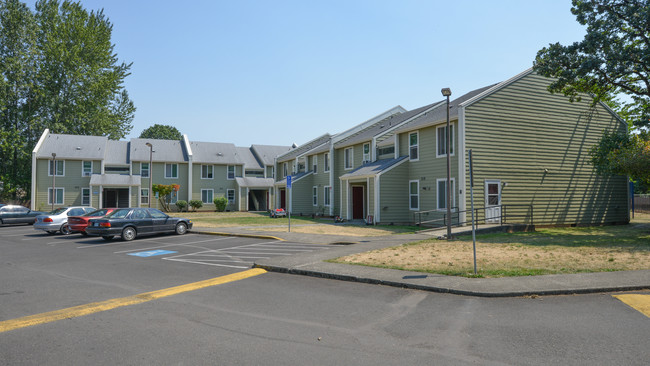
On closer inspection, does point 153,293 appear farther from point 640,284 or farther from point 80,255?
point 640,284

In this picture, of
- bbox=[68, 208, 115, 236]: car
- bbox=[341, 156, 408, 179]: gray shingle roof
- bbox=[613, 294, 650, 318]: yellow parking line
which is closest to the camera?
bbox=[613, 294, 650, 318]: yellow parking line

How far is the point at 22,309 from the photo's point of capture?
6828 millimetres

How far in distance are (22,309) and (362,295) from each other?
19.7 ft

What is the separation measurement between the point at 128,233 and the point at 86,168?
29886 millimetres

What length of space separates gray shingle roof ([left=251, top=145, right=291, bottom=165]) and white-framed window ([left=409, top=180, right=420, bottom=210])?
29716mm

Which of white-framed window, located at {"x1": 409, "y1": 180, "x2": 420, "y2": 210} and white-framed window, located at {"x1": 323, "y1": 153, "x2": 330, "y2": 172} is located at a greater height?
white-framed window, located at {"x1": 323, "y1": 153, "x2": 330, "y2": 172}

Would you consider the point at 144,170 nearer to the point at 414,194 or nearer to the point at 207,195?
the point at 207,195

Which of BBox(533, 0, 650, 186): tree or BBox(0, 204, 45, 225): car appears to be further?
BBox(0, 204, 45, 225): car

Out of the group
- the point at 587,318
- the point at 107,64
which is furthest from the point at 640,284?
the point at 107,64

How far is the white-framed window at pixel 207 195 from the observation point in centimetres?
4753

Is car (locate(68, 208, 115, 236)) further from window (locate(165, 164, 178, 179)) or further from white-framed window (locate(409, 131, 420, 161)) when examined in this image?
window (locate(165, 164, 178, 179))

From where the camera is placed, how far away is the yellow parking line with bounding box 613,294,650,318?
6.56 metres

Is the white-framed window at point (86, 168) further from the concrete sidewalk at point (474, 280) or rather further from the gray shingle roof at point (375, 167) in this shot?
the concrete sidewalk at point (474, 280)

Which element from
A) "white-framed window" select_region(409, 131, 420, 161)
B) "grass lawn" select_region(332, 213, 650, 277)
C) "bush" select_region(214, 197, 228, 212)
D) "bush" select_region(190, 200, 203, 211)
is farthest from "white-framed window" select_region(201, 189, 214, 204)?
"grass lawn" select_region(332, 213, 650, 277)
